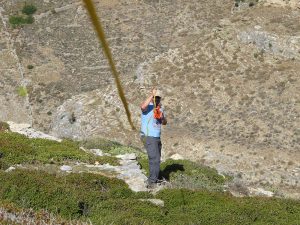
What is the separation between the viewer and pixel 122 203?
37.8 ft

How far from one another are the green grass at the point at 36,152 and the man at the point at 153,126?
11.2 ft

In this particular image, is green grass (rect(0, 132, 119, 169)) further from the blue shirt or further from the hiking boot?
the blue shirt

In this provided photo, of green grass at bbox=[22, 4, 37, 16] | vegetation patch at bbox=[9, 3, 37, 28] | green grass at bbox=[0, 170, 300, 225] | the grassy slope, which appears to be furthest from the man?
green grass at bbox=[22, 4, 37, 16]

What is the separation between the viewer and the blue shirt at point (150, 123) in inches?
557

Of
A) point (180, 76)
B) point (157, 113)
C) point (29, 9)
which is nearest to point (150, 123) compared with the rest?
point (157, 113)

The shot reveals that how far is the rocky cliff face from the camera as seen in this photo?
39.4 meters

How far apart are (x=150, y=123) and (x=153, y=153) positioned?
30.8 inches

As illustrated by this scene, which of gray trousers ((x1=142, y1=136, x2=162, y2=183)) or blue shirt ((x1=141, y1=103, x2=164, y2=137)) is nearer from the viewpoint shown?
blue shirt ((x1=141, y1=103, x2=164, y2=137))

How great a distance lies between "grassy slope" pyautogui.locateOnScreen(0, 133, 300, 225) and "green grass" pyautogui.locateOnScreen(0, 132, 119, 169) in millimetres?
373

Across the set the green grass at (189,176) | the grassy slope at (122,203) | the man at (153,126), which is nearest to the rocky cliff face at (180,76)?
the green grass at (189,176)

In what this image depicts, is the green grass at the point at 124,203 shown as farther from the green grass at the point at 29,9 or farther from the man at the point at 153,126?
the green grass at the point at 29,9

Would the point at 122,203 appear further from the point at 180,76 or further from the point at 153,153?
the point at 180,76

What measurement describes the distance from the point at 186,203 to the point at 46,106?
114 feet

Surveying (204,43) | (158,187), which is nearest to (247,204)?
(158,187)
